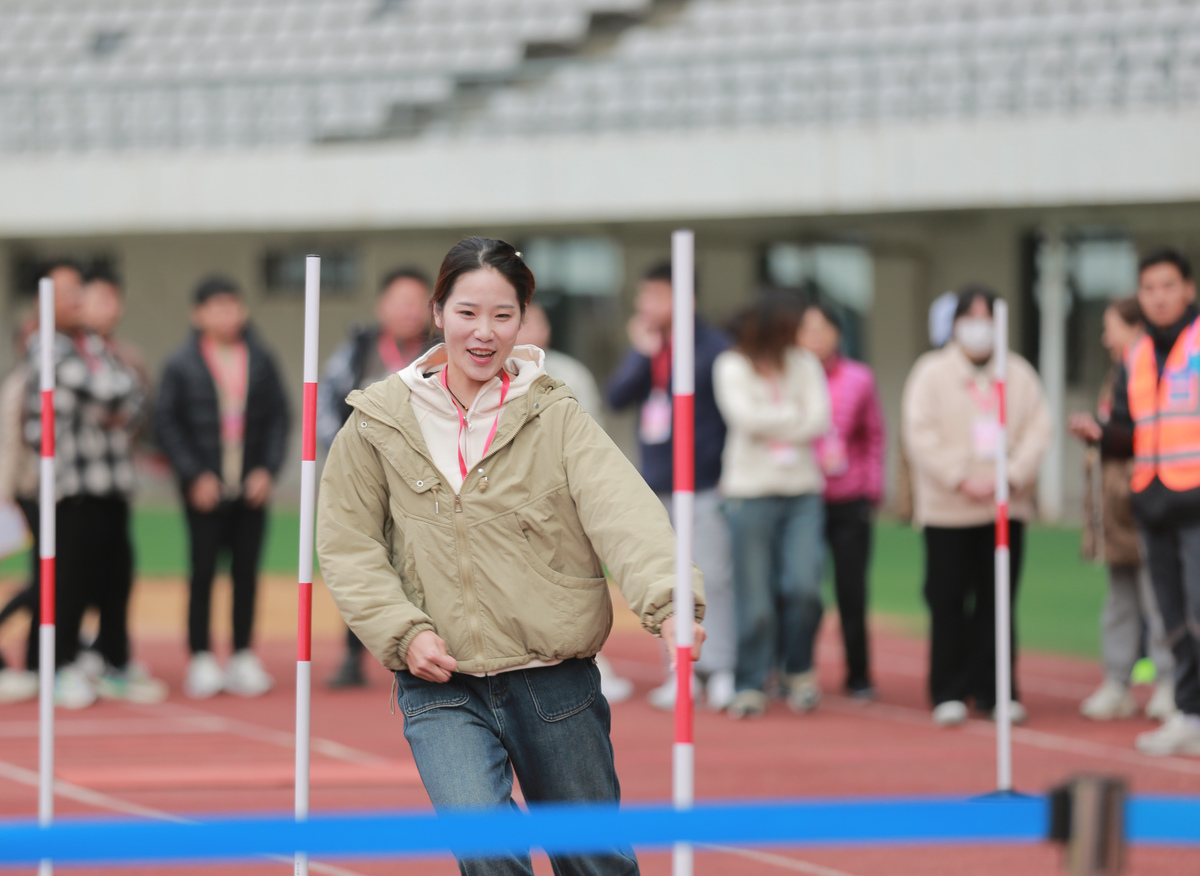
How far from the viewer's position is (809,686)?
291 inches

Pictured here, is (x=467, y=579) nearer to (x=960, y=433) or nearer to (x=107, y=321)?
(x=960, y=433)

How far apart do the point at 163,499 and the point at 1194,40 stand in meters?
14.7

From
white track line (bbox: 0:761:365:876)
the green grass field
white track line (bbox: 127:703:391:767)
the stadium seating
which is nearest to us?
white track line (bbox: 0:761:365:876)

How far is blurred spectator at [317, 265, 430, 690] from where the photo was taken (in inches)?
299

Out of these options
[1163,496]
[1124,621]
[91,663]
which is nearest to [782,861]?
[1163,496]

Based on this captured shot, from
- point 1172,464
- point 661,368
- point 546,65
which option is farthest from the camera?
point 546,65

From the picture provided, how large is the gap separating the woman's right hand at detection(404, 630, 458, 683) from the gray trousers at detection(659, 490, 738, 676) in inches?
178

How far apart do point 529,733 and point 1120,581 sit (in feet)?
16.2

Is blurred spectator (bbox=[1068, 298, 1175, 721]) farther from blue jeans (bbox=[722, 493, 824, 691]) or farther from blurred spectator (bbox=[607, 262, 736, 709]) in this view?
blurred spectator (bbox=[607, 262, 736, 709])

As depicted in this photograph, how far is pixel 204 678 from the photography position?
26.1ft

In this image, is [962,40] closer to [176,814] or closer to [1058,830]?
[176,814]

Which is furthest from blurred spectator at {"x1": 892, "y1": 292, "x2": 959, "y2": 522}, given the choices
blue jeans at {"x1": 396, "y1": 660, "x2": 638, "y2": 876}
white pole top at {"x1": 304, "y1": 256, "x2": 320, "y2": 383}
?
blue jeans at {"x1": 396, "y1": 660, "x2": 638, "y2": 876}

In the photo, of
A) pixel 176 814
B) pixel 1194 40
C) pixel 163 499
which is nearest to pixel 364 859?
pixel 176 814

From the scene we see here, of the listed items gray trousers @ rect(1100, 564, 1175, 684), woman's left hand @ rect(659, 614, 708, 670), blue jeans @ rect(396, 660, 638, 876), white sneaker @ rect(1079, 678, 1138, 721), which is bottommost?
white sneaker @ rect(1079, 678, 1138, 721)
